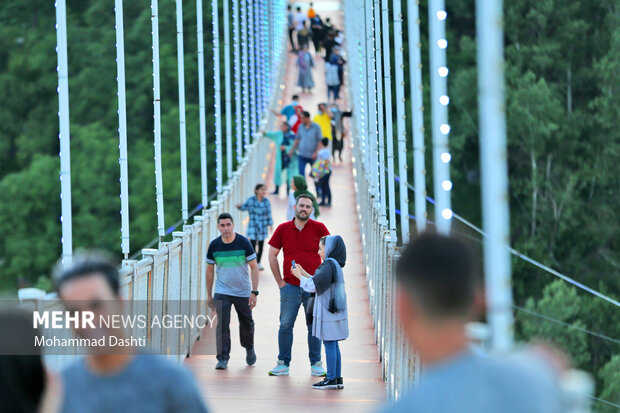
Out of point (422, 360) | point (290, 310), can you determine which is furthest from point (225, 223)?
point (422, 360)

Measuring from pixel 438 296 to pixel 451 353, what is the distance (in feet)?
0.44

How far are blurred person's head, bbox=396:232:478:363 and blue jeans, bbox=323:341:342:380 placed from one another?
7.64 meters

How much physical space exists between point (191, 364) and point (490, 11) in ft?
28.6

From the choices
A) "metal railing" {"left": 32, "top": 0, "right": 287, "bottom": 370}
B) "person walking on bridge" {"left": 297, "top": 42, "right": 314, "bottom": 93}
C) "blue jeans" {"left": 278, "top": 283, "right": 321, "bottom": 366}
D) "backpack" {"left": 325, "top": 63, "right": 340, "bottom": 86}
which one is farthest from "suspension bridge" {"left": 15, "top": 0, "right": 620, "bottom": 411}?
"person walking on bridge" {"left": 297, "top": 42, "right": 314, "bottom": 93}

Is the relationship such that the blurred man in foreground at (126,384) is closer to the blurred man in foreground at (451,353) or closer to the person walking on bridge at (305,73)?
the blurred man in foreground at (451,353)

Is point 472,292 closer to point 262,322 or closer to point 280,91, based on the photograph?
point 262,322

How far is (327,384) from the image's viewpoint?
434 inches

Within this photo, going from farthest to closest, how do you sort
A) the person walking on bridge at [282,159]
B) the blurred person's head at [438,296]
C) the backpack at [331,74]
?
the backpack at [331,74], the person walking on bridge at [282,159], the blurred person's head at [438,296]

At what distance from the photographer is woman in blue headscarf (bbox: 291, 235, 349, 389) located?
10.4 m

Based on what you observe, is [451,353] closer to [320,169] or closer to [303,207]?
[303,207]

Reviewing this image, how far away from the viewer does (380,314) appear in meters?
13.1

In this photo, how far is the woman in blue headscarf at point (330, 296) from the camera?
10.4m

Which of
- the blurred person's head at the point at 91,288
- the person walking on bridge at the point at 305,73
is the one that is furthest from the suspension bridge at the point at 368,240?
the person walking on bridge at the point at 305,73

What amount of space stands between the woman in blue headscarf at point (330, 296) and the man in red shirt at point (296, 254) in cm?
40
